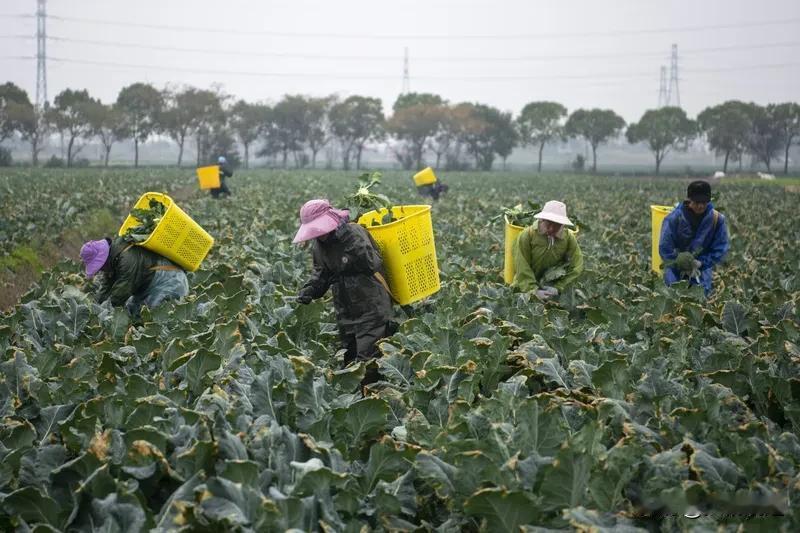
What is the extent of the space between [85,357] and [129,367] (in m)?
0.28

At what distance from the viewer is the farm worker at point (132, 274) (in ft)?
21.3

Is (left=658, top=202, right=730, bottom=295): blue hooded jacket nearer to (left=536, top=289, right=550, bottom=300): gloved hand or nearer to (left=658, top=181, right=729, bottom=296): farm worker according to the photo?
(left=658, top=181, right=729, bottom=296): farm worker

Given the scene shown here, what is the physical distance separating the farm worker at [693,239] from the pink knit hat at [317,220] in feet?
12.0

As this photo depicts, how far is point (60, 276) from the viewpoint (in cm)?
901

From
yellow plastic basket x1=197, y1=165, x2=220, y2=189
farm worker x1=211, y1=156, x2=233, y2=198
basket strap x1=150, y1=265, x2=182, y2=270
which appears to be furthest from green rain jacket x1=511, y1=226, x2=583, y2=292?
yellow plastic basket x1=197, y1=165, x2=220, y2=189

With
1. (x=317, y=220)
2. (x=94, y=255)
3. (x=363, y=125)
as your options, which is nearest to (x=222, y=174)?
(x=94, y=255)

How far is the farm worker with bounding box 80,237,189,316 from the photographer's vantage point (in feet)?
21.3

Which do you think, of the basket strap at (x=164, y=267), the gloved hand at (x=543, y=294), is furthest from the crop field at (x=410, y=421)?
the basket strap at (x=164, y=267)

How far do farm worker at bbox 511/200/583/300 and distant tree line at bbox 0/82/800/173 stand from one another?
6948 cm

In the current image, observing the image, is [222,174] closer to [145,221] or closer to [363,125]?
[145,221]

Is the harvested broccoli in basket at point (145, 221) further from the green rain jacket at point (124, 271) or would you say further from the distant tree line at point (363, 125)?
the distant tree line at point (363, 125)

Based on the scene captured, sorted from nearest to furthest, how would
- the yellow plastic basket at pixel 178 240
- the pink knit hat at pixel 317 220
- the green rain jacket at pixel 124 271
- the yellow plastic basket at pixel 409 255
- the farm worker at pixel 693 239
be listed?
the pink knit hat at pixel 317 220
the yellow plastic basket at pixel 409 255
the green rain jacket at pixel 124 271
the yellow plastic basket at pixel 178 240
the farm worker at pixel 693 239

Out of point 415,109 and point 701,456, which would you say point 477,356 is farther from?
point 415,109

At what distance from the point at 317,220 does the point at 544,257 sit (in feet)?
8.13
